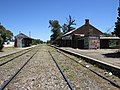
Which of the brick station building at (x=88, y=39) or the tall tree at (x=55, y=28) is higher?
the tall tree at (x=55, y=28)

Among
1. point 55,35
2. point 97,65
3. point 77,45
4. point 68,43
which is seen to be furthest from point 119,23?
point 55,35

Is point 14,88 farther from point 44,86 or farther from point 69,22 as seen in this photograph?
point 69,22

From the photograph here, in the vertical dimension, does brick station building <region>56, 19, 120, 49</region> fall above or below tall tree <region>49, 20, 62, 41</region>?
below

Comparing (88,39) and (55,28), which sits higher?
(55,28)

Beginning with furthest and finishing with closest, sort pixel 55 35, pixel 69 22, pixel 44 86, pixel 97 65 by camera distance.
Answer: pixel 55 35 → pixel 69 22 → pixel 97 65 → pixel 44 86

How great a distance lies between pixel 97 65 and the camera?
17641mm

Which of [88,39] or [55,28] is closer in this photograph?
[88,39]

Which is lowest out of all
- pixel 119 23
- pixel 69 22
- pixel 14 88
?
pixel 14 88

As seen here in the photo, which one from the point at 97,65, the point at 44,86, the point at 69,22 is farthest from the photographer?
the point at 69,22

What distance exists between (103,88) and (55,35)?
13108 centimetres

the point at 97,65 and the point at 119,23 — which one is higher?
the point at 119,23

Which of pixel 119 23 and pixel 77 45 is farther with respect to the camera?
pixel 77 45

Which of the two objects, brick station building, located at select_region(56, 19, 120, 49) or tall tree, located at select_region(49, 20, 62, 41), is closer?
brick station building, located at select_region(56, 19, 120, 49)

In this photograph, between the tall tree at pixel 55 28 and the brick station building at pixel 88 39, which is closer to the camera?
the brick station building at pixel 88 39
